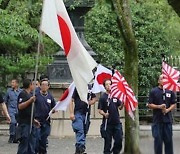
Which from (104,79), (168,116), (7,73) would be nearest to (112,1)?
(104,79)

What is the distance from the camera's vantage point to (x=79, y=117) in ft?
48.4

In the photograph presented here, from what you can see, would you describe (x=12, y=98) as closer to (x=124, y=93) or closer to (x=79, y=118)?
(x=79, y=118)

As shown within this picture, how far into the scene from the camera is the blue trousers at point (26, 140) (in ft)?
41.7

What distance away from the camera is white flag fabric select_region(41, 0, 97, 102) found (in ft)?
35.3

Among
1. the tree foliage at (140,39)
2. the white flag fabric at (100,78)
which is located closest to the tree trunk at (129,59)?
the white flag fabric at (100,78)

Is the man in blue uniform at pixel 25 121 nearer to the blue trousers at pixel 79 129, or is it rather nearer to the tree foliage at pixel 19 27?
the blue trousers at pixel 79 129

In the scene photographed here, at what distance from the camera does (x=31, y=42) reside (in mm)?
25547

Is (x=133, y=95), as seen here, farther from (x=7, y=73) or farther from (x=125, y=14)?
(x=7, y=73)

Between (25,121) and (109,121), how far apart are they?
231cm

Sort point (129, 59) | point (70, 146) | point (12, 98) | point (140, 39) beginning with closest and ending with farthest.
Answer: point (129, 59), point (70, 146), point (12, 98), point (140, 39)

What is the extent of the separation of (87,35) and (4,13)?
718 centimetres

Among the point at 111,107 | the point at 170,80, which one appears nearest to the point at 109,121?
the point at 111,107

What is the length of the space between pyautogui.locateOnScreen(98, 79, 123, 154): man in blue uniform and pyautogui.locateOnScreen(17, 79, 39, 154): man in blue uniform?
192 centimetres

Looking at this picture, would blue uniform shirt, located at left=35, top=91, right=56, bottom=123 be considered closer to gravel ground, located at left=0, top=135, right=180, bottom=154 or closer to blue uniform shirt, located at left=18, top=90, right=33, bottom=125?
blue uniform shirt, located at left=18, top=90, right=33, bottom=125
